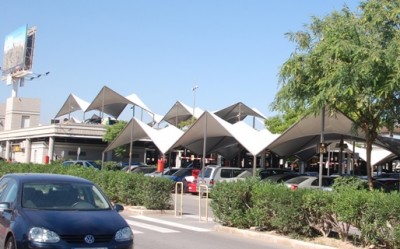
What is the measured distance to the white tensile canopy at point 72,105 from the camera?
68562 mm

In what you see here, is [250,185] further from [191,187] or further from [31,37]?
[31,37]

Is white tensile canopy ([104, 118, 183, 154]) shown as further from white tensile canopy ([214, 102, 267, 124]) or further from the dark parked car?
the dark parked car

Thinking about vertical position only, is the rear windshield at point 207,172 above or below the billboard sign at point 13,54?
below

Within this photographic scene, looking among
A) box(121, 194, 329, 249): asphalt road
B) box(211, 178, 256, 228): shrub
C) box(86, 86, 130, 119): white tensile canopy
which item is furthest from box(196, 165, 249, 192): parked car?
box(86, 86, 130, 119): white tensile canopy

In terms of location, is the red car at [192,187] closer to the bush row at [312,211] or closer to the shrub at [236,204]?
the bush row at [312,211]

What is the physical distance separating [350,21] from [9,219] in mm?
13853

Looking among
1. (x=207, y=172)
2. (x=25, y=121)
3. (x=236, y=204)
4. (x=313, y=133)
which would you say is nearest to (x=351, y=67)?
(x=236, y=204)

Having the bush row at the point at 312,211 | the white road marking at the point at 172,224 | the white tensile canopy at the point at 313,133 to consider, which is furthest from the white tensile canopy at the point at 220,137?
the bush row at the point at 312,211

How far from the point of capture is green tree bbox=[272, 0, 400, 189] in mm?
16672

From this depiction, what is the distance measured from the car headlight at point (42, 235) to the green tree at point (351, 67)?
38.1ft

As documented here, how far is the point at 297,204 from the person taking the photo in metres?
12.2

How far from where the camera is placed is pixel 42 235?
7191 millimetres

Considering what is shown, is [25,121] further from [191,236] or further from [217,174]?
[191,236]

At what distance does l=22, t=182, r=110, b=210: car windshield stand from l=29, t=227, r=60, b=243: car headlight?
2.67ft
